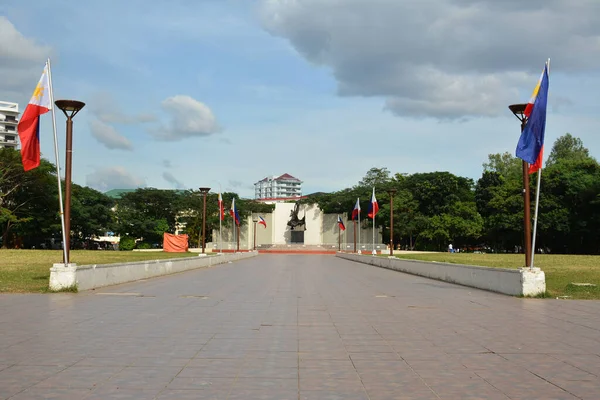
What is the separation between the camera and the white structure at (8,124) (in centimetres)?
11694

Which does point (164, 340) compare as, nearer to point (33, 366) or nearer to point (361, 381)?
point (33, 366)

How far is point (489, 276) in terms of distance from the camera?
57.5 ft

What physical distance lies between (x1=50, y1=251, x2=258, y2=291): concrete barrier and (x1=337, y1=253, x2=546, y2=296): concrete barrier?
11583mm

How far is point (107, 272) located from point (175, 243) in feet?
145

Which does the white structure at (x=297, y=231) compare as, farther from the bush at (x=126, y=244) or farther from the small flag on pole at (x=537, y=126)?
the small flag on pole at (x=537, y=126)

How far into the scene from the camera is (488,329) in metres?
9.70

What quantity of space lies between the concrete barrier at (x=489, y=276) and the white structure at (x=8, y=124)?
109793 millimetres

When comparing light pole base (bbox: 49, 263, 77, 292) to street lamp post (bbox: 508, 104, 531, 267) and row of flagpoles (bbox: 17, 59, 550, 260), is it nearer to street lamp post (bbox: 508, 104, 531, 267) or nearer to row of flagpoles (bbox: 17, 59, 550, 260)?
row of flagpoles (bbox: 17, 59, 550, 260)

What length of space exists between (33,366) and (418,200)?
78.2 m

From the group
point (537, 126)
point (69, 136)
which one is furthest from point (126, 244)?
point (537, 126)

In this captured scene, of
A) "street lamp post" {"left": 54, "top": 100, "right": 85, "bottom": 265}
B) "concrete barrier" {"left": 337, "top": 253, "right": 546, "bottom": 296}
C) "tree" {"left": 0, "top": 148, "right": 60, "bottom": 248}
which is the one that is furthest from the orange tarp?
"street lamp post" {"left": 54, "top": 100, "right": 85, "bottom": 265}

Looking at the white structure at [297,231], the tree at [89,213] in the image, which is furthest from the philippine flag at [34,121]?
the white structure at [297,231]

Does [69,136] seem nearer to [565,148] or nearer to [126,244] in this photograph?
[126,244]

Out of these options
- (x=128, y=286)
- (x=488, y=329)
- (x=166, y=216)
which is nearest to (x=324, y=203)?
(x=166, y=216)
